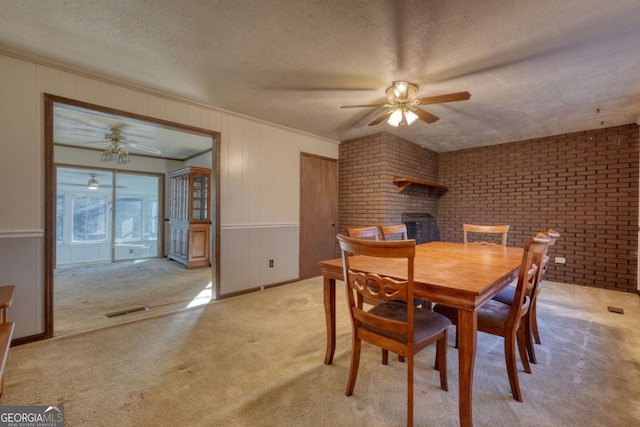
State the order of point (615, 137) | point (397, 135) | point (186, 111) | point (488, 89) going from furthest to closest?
1. point (397, 135)
2. point (615, 137)
3. point (186, 111)
4. point (488, 89)

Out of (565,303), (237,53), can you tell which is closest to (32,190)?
(237,53)

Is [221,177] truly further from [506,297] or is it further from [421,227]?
[421,227]

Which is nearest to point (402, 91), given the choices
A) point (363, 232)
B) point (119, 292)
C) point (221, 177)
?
point (363, 232)

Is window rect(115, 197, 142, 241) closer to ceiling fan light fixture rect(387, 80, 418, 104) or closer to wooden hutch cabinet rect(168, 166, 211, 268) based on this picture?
wooden hutch cabinet rect(168, 166, 211, 268)

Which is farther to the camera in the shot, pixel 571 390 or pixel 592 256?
pixel 592 256

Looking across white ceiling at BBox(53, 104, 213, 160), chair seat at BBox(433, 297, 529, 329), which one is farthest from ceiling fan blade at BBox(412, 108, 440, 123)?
white ceiling at BBox(53, 104, 213, 160)

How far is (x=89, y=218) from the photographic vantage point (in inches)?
240

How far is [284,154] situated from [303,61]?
6.30 feet

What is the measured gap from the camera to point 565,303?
3254mm

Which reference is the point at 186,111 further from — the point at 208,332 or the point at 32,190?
the point at 208,332

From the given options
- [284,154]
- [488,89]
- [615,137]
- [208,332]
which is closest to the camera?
[208,332]

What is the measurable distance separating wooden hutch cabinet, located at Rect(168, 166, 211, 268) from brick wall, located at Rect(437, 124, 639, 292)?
16.2 feet

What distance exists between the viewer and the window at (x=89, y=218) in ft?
19.7

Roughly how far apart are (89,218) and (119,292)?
359cm
